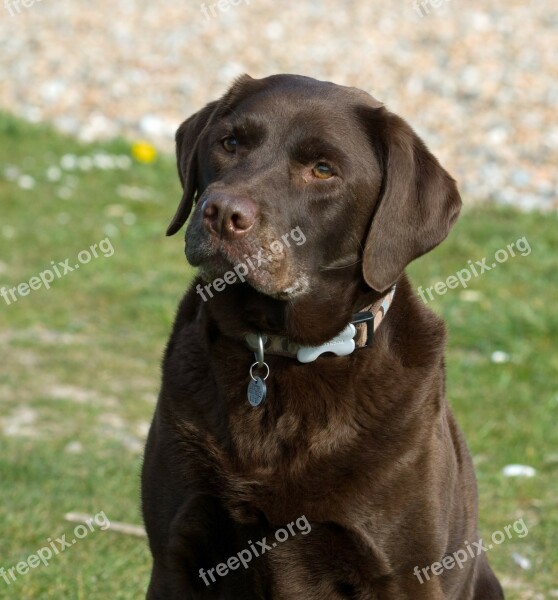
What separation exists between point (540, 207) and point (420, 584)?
723 centimetres

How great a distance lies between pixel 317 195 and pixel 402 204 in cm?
26

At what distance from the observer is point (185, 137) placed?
392 centimetres

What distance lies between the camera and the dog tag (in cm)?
349

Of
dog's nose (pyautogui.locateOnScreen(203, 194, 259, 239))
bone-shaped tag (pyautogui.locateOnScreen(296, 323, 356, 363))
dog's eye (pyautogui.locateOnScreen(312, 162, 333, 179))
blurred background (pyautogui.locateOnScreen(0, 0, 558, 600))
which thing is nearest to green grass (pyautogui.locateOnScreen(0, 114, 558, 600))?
blurred background (pyautogui.locateOnScreen(0, 0, 558, 600))

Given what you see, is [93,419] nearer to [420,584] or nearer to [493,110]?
[420,584]

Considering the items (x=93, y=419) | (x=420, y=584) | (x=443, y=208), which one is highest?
(x=443, y=208)

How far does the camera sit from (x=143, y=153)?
11.2 m

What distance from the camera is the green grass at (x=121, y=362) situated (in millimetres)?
5148

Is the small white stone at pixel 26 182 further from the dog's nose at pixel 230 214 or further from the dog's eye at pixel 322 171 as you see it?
the dog's nose at pixel 230 214

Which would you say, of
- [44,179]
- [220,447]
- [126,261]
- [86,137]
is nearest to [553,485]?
[220,447]

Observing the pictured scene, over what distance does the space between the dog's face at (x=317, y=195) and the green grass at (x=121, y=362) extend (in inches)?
71.9

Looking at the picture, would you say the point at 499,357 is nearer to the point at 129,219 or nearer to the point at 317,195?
the point at 129,219

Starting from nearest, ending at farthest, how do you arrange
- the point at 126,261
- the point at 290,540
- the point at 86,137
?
1. the point at 290,540
2. the point at 126,261
3. the point at 86,137

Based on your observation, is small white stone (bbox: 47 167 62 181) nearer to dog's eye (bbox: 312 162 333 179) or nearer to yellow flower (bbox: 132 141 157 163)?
yellow flower (bbox: 132 141 157 163)
